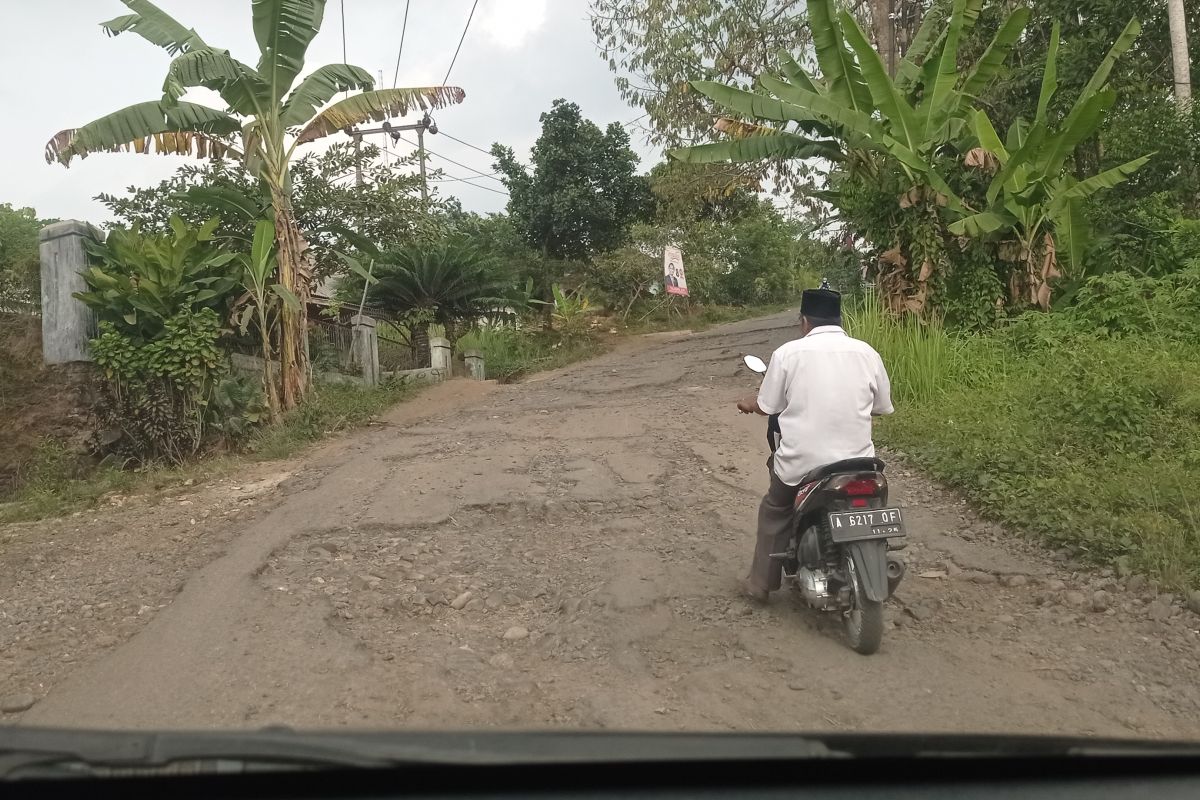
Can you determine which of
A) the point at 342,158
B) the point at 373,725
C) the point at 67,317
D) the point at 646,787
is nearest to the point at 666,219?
the point at 342,158

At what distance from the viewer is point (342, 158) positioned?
14.1 m

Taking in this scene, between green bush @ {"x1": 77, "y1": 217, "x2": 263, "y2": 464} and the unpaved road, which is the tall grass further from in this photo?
green bush @ {"x1": 77, "y1": 217, "x2": 263, "y2": 464}

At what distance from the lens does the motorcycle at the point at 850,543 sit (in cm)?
439

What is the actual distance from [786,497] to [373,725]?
2.19 metres

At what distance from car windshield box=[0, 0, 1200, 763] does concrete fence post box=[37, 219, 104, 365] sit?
38mm

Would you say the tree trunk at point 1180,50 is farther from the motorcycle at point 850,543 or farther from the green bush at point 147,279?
the green bush at point 147,279

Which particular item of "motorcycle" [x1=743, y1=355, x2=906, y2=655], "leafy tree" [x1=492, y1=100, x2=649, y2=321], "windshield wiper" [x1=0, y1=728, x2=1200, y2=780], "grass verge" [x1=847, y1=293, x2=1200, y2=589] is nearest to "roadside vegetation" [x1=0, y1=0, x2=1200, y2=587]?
"grass verge" [x1=847, y1=293, x2=1200, y2=589]

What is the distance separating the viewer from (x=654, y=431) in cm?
959

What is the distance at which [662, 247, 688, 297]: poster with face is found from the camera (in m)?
21.2

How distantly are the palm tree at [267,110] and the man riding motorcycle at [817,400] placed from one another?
7075 mm

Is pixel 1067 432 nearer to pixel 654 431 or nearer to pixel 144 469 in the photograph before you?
pixel 654 431

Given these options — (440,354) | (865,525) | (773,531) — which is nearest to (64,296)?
(440,354)

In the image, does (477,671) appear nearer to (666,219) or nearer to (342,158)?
(342,158)

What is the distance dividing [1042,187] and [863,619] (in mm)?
7748
